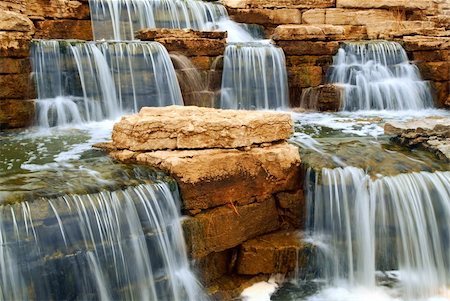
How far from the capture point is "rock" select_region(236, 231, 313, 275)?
191 inches

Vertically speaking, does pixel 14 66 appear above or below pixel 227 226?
above

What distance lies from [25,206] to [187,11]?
9.86m

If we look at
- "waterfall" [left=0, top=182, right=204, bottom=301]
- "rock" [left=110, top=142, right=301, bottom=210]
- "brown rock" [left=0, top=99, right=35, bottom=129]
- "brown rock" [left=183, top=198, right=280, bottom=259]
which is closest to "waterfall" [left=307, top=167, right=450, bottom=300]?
"rock" [left=110, top=142, right=301, bottom=210]

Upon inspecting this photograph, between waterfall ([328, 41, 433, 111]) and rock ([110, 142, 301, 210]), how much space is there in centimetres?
615

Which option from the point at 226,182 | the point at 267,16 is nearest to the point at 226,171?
the point at 226,182

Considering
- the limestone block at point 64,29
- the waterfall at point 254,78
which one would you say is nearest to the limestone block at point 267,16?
the waterfall at point 254,78

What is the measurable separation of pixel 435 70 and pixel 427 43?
0.72 meters

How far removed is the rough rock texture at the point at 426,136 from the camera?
5.97 m

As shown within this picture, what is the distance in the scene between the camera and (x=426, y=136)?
21.2ft

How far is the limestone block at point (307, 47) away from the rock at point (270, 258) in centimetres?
711

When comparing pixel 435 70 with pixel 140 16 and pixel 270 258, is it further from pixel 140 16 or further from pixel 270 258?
pixel 270 258

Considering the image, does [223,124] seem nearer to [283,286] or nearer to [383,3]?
[283,286]

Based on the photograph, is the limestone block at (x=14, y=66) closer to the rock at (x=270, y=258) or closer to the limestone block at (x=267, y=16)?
the rock at (x=270, y=258)

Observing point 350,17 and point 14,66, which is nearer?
point 14,66
